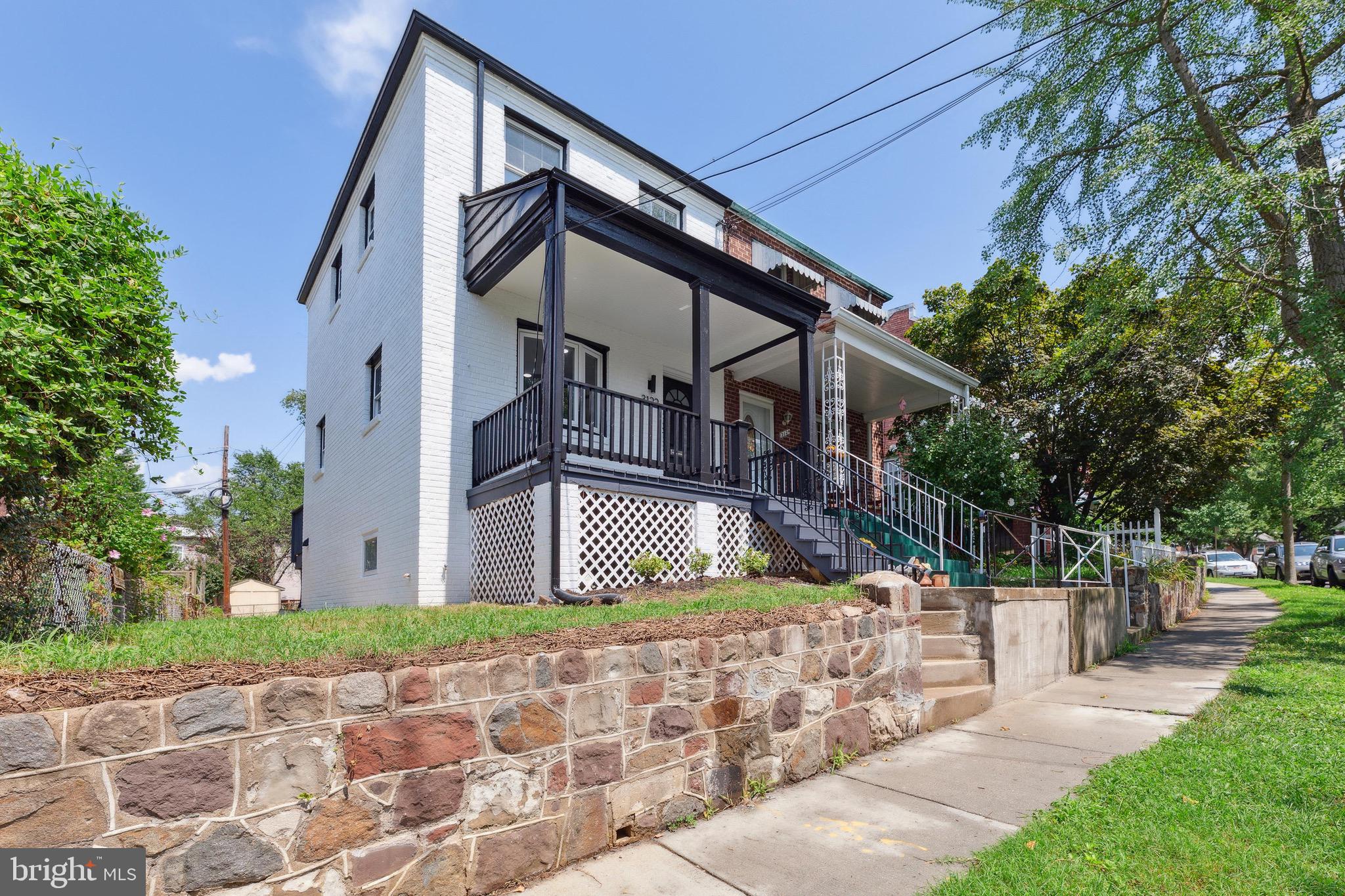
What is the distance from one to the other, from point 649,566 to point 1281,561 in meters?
34.9

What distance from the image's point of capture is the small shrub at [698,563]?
8.47m

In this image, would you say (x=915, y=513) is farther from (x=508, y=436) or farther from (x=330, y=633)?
(x=330, y=633)

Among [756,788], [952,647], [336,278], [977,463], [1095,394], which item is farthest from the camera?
[1095,394]

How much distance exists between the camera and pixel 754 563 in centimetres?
857

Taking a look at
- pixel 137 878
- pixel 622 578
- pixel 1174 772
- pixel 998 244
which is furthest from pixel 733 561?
pixel 998 244

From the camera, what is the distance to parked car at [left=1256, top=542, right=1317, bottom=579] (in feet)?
95.4

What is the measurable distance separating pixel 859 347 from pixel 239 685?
36.4 feet

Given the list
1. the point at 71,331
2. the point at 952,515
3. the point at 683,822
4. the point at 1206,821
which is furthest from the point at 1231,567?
the point at 71,331

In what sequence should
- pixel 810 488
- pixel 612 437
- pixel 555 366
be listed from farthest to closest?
pixel 810 488 → pixel 612 437 → pixel 555 366

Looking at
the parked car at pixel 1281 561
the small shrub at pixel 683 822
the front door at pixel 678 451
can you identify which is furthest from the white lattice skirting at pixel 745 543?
the parked car at pixel 1281 561

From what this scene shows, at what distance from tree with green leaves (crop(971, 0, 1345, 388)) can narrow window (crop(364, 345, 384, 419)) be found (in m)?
9.93

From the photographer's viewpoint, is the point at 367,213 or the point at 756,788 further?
the point at 367,213

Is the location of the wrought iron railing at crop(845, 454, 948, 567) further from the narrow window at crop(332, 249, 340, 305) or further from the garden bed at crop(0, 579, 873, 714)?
the narrow window at crop(332, 249, 340, 305)

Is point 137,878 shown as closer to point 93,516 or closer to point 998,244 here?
point 93,516
